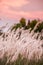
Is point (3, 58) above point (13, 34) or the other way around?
the other way around

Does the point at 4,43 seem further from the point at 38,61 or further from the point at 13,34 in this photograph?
the point at 38,61

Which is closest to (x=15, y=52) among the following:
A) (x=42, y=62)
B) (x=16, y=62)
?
(x=16, y=62)

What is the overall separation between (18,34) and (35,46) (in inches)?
19.5

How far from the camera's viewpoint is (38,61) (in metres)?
4.88

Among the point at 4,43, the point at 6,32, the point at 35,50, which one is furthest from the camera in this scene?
the point at 6,32

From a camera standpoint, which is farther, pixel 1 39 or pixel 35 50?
pixel 1 39

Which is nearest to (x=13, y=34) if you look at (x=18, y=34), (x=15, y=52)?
(x=18, y=34)

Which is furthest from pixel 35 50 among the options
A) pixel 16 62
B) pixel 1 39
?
pixel 1 39

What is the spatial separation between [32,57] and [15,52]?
316 mm

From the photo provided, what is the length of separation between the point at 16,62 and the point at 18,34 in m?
0.54

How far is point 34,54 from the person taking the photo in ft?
15.8

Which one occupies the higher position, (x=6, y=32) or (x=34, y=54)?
(x=6, y=32)

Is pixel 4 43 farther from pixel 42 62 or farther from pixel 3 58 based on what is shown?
pixel 42 62

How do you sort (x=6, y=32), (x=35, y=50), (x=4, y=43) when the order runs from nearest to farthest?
(x=35, y=50) < (x=4, y=43) < (x=6, y=32)
